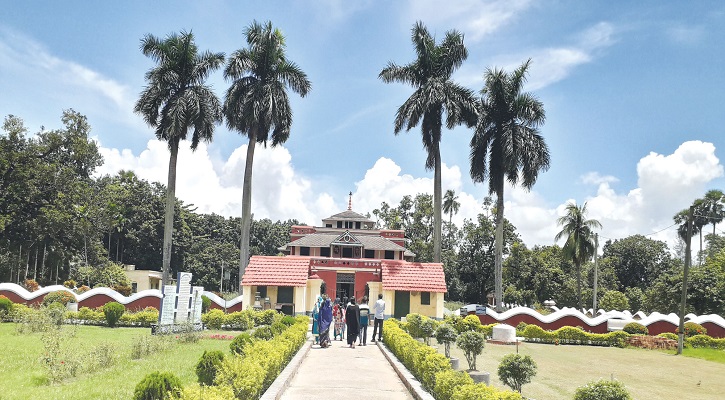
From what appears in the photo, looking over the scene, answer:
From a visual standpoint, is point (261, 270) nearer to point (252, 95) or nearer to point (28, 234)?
point (252, 95)

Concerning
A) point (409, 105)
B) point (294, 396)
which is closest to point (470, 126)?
point (409, 105)

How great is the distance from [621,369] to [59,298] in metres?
22.7

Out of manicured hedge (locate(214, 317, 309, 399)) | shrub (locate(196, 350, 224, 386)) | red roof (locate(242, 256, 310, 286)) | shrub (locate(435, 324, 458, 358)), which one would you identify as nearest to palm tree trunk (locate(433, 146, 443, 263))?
red roof (locate(242, 256, 310, 286))

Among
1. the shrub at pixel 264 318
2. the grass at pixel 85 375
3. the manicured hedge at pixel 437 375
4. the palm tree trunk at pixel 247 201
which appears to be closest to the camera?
the manicured hedge at pixel 437 375

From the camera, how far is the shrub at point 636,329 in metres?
28.2

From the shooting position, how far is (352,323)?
17.6 metres

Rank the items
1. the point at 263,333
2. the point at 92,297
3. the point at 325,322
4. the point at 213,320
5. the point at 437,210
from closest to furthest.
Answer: the point at 263,333, the point at 325,322, the point at 213,320, the point at 92,297, the point at 437,210

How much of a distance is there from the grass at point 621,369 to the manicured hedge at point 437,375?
2.08 metres

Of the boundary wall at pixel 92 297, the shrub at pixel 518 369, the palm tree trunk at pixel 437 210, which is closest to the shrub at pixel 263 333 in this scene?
the shrub at pixel 518 369

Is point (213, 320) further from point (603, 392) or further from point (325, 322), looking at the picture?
point (603, 392)

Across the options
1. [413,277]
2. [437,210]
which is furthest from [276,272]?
[437,210]

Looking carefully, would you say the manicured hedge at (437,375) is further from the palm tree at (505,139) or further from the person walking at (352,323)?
the palm tree at (505,139)

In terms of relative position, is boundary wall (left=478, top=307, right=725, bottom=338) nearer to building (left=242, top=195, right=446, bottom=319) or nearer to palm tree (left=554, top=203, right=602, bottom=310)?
building (left=242, top=195, right=446, bottom=319)

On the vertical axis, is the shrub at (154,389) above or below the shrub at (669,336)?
above
